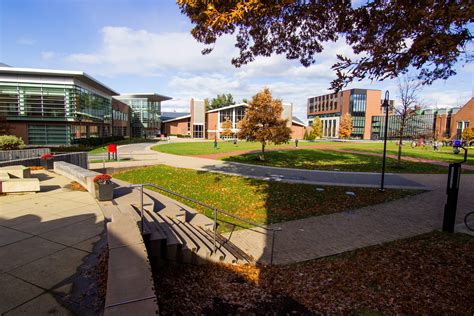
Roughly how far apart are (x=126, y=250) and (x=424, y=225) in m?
8.60

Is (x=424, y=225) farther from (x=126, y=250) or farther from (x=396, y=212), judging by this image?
(x=126, y=250)

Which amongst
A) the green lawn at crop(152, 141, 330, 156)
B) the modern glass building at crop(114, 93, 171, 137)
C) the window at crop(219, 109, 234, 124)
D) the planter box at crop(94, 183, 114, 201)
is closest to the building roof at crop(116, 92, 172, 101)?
the modern glass building at crop(114, 93, 171, 137)

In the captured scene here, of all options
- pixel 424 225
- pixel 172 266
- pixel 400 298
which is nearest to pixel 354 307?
pixel 400 298

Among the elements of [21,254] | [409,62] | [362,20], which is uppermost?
[362,20]

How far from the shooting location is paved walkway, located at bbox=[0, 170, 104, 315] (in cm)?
366

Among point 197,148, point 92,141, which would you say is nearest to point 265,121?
point 197,148

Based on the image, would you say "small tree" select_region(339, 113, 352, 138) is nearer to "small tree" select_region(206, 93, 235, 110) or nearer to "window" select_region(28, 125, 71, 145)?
"small tree" select_region(206, 93, 235, 110)

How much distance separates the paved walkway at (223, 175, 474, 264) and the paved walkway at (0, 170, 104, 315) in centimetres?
388

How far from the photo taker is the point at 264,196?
11883mm

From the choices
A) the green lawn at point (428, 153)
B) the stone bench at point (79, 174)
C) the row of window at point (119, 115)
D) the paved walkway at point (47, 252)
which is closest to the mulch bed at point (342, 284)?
the paved walkway at point (47, 252)

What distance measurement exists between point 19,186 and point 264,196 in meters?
8.94

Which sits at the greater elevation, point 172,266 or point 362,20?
point 362,20

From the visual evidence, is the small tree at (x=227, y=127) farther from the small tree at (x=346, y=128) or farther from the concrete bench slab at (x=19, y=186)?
the concrete bench slab at (x=19, y=186)

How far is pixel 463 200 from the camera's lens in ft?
36.8
